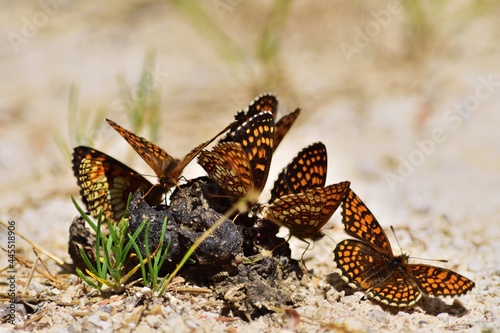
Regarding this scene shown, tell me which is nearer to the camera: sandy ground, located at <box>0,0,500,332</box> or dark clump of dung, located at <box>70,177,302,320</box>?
dark clump of dung, located at <box>70,177,302,320</box>

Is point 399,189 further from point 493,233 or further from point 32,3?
point 32,3

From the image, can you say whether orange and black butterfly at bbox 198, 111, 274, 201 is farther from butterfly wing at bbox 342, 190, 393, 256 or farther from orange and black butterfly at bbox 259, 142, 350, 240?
butterfly wing at bbox 342, 190, 393, 256

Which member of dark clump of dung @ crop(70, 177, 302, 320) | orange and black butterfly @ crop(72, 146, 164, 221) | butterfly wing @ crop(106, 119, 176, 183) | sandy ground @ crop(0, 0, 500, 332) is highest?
sandy ground @ crop(0, 0, 500, 332)

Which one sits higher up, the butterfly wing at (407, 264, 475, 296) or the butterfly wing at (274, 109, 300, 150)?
the butterfly wing at (274, 109, 300, 150)

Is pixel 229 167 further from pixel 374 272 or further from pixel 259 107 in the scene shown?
pixel 374 272

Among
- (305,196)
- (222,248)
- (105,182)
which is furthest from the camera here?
(105,182)

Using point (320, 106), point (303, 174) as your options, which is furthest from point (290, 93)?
point (303, 174)

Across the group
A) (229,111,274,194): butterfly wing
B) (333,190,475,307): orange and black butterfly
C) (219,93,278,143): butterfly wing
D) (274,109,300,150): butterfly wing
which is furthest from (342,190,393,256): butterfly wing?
(219,93,278,143): butterfly wing
